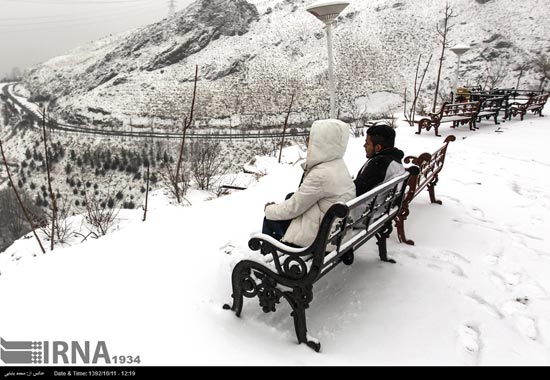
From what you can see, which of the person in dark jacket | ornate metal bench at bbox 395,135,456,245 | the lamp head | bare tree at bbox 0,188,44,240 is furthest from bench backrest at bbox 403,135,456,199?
bare tree at bbox 0,188,44,240

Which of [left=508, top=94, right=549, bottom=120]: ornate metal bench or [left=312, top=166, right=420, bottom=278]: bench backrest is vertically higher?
[left=508, top=94, right=549, bottom=120]: ornate metal bench

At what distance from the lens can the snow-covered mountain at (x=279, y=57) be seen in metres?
35.2

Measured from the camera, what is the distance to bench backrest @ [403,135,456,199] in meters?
3.48

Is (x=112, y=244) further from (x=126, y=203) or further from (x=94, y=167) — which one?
(x=94, y=167)

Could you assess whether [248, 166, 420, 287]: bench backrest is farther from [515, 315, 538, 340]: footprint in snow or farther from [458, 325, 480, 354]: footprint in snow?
[515, 315, 538, 340]: footprint in snow

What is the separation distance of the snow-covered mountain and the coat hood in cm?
3436

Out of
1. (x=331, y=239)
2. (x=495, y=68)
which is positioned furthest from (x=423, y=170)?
(x=495, y=68)

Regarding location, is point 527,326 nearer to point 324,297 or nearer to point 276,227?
point 324,297

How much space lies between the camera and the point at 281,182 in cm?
612

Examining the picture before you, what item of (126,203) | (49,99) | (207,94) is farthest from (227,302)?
(49,99)

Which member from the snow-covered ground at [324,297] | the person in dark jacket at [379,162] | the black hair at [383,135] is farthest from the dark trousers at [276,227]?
the black hair at [383,135]

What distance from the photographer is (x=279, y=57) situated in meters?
44.7

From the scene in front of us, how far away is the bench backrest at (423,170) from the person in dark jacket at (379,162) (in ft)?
1.95

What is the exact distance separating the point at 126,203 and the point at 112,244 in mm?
24564
